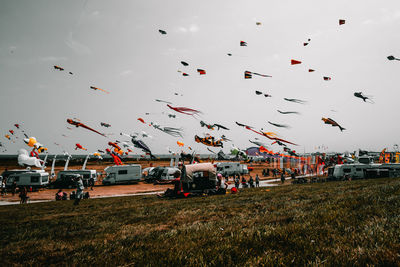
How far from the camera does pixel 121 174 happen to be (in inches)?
1672

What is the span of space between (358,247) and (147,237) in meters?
4.32

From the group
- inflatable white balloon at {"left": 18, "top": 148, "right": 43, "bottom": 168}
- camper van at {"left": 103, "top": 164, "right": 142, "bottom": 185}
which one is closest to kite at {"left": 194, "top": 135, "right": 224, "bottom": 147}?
camper van at {"left": 103, "top": 164, "right": 142, "bottom": 185}

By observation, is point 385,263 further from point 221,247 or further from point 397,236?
point 221,247

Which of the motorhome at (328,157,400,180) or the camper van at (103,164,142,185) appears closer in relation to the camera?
the motorhome at (328,157,400,180)

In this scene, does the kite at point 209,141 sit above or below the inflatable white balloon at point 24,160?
above

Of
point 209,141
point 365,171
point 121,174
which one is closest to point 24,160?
point 121,174

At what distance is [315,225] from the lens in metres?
4.82

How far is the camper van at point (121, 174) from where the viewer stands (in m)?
42.0

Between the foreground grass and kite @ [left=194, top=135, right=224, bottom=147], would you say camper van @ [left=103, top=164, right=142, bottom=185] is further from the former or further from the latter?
the foreground grass

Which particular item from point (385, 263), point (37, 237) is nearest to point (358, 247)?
point (385, 263)

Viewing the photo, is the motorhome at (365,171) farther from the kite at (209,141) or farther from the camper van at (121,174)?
the camper van at (121,174)

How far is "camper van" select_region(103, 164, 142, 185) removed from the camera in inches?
1652

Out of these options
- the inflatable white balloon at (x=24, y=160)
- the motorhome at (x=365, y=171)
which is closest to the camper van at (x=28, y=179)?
the inflatable white balloon at (x=24, y=160)

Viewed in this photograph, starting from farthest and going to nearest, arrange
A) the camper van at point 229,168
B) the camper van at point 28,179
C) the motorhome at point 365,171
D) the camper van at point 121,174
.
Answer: the camper van at point 229,168 < the camper van at point 121,174 < the camper van at point 28,179 < the motorhome at point 365,171
